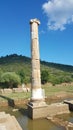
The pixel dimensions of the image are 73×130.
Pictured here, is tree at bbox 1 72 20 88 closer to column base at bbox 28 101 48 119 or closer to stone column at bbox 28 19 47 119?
stone column at bbox 28 19 47 119

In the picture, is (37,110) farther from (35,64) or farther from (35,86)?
(35,64)

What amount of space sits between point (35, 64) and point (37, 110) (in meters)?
3.79

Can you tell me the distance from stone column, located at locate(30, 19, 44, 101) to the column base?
467 millimetres

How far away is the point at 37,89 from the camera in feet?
59.3

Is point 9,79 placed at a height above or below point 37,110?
above

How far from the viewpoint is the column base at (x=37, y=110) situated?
55.1 feet

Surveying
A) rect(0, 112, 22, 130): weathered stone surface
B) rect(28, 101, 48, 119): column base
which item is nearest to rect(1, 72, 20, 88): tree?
rect(28, 101, 48, 119): column base

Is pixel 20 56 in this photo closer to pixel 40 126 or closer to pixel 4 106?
pixel 4 106

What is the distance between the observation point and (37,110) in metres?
17.0

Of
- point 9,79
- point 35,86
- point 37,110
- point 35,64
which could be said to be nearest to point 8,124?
point 37,110

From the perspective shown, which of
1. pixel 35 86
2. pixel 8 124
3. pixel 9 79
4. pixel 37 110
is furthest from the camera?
pixel 9 79

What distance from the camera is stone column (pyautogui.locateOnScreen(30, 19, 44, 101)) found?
1800 centimetres

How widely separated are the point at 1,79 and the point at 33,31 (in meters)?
29.6

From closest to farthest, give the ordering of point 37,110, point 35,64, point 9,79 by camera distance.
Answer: point 37,110
point 35,64
point 9,79
